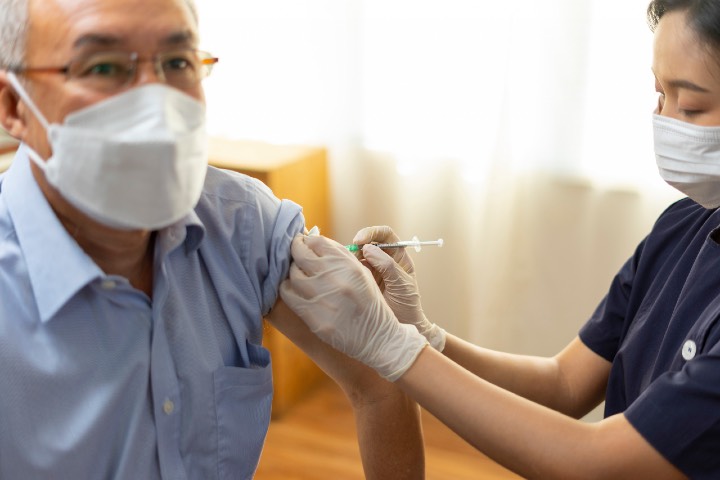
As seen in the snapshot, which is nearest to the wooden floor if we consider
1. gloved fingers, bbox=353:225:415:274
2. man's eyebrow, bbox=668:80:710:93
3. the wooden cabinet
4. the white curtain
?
the wooden cabinet

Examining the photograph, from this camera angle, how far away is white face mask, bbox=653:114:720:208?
4.86 feet

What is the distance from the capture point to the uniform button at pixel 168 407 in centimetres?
128

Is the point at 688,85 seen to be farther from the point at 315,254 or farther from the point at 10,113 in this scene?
the point at 10,113

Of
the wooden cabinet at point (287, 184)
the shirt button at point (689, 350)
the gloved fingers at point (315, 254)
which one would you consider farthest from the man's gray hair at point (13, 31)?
the wooden cabinet at point (287, 184)

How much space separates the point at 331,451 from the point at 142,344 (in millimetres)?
1717

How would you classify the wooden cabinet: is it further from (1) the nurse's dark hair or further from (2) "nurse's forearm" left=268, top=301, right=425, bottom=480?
(1) the nurse's dark hair

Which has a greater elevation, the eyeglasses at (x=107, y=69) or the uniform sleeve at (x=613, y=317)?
the eyeglasses at (x=107, y=69)

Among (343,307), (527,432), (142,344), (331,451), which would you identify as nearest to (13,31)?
(142,344)

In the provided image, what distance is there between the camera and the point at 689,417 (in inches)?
54.6

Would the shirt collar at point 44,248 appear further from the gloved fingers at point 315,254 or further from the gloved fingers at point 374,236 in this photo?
the gloved fingers at point 374,236

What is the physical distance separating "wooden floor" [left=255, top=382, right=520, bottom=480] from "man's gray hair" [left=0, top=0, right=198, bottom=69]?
5.90ft

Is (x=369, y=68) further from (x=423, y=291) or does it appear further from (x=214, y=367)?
(x=214, y=367)

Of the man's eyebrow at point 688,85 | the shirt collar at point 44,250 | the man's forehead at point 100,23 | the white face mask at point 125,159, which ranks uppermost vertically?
the man's forehead at point 100,23

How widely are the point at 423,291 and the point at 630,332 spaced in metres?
1.43
